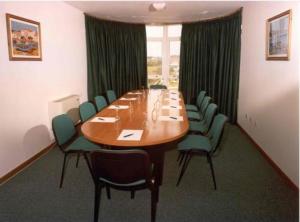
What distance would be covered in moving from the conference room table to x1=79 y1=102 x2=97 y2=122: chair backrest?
30cm

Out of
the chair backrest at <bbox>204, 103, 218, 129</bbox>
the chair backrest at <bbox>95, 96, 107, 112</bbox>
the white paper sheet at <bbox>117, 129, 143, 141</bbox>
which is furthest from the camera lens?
the chair backrest at <bbox>95, 96, 107, 112</bbox>

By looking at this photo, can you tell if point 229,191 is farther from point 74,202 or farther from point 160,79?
point 160,79

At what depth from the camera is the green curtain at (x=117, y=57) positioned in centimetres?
596

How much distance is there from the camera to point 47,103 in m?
3.93

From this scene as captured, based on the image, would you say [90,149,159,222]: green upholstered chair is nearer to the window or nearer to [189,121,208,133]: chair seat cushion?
[189,121,208,133]: chair seat cushion

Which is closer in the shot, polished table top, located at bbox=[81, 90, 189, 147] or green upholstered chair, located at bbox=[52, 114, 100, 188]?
polished table top, located at bbox=[81, 90, 189, 147]

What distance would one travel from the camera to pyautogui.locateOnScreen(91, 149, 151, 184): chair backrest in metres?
1.74

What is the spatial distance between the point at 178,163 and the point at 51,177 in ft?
5.16

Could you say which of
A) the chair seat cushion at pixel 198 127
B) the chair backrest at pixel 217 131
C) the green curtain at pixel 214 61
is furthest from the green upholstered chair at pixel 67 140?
the green curtain at pixel 214 61

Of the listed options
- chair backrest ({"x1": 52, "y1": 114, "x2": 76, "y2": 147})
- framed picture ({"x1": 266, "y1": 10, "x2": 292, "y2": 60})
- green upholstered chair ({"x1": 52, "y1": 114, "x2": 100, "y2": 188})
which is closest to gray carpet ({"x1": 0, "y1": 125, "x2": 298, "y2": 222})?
green upholstered chair ({"x1": 52, "y1": 114, "x2": 100, "y2": 188})

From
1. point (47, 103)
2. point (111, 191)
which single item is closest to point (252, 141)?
point (111, 191)

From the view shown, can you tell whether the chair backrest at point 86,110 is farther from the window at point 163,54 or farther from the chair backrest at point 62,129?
the window at point 163,54

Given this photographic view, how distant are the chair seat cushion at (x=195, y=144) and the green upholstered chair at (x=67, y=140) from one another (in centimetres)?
89

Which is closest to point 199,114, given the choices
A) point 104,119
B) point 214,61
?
point 104,119
